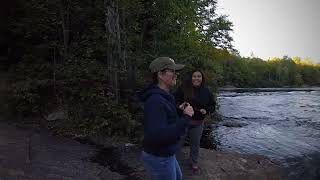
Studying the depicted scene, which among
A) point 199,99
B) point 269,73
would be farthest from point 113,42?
point 269,73

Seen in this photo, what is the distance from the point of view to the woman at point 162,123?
361 centimetres

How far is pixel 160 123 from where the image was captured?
359 cm

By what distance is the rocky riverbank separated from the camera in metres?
Result: 7.94

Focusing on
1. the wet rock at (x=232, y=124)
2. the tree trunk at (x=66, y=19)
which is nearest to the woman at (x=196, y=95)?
the tree trunk at (x=66, y=19)

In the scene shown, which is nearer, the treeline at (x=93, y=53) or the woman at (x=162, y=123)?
the woman at (x=162, y=123)

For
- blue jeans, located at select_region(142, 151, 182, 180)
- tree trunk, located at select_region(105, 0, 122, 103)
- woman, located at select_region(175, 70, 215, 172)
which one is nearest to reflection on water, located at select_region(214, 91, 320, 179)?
woman, located at select_region(175, 70, 215, 172)

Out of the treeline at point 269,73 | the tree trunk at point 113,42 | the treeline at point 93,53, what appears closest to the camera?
the treeline at point 93,53

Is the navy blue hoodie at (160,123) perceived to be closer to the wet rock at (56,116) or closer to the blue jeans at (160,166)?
the blue jeans at (160,166)

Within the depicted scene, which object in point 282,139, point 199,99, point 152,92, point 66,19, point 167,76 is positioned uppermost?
point 66,19

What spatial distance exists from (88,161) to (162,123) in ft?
20.2

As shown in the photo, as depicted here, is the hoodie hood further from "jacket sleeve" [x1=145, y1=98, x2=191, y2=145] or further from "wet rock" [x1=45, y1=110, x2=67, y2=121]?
"wet rock" [x1=45, y1=110, x2=67, y2=121]

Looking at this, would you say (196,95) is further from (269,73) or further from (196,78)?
(269,73)

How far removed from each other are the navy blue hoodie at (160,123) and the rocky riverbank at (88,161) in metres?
4.32

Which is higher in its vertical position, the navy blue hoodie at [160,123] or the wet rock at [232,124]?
the navy blue hoodie at [160,123]
